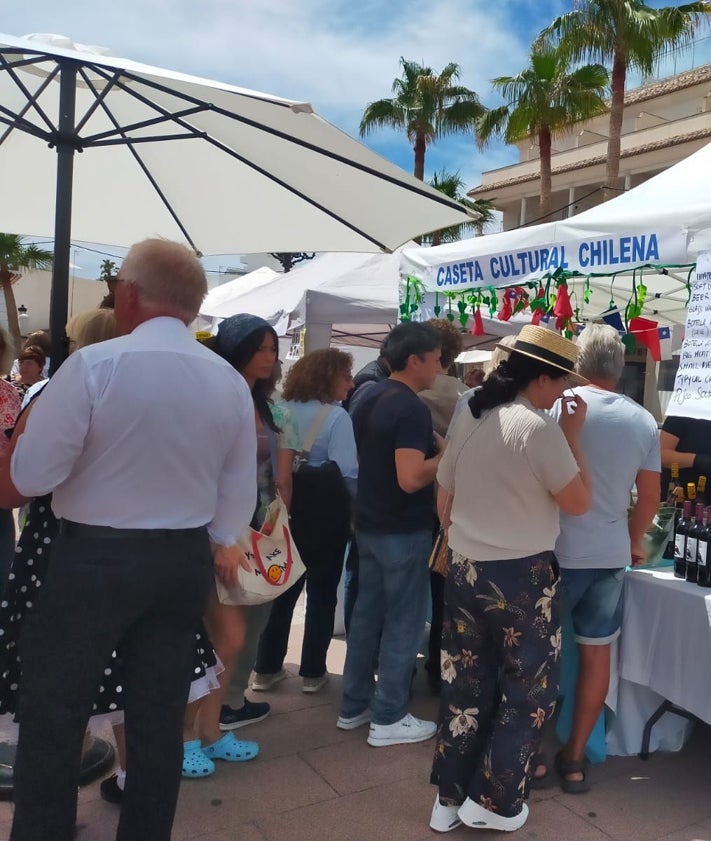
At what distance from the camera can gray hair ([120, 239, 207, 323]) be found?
1.93 m

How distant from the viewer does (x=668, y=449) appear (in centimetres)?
395

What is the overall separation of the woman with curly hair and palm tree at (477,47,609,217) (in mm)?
16239

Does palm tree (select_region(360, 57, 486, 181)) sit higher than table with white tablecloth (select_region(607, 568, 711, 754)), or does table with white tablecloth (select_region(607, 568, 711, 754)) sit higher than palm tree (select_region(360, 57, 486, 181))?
palm tree (select_region(360, 57, 486, 181))

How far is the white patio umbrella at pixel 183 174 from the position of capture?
105 inches

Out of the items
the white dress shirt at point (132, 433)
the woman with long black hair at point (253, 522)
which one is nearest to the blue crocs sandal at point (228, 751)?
the woman with long black hair at point (253, 522)

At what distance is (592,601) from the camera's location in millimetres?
2928

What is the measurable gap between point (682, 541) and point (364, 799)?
1525 millimetres

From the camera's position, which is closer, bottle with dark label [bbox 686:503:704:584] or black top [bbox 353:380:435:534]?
bottle with dark label [bbox 686:503:704:584]

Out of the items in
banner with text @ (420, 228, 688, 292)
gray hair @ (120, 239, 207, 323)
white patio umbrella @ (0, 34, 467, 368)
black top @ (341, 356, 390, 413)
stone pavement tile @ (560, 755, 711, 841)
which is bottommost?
stone pavement tile @ (560, 755, 711, 841)

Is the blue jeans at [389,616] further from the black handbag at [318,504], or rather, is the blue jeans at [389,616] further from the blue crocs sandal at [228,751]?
the blue crocs sandal at [228,751]

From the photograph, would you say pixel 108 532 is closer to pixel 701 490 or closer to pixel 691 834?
pixel 691 834

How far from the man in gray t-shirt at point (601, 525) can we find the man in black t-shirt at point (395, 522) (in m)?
0.59

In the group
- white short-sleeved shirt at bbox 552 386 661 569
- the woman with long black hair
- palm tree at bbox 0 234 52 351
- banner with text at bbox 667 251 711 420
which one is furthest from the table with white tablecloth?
palm tree at bbox 0 234 52 351

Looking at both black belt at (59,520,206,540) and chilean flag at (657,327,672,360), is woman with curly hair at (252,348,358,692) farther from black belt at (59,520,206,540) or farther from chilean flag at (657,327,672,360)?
chilean flag at (657,327,672,360)
